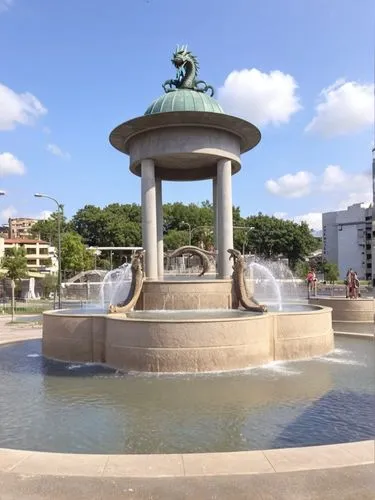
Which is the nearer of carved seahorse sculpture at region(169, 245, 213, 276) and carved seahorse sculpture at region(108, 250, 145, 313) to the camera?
carved seahorse sculpture at region(108, 250, 145, 313)

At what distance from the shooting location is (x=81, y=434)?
7008mm

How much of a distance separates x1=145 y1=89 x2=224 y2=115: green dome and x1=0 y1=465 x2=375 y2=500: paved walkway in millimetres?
14510

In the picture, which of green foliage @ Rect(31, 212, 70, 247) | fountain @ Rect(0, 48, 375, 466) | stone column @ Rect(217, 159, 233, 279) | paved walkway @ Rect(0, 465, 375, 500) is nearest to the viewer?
paved walkway @ Rect(0, 465, 375, 500)

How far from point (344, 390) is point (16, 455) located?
20.6 ft

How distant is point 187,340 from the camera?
11.1 meters

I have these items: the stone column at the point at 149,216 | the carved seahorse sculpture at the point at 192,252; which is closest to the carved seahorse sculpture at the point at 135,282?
the stone column at the point at 149,216

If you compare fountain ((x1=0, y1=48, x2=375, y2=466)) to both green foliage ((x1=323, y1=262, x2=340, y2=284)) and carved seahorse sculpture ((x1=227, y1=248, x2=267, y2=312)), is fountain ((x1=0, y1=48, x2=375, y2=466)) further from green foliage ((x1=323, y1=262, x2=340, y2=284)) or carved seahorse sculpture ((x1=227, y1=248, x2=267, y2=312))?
green foliage ((x1=323, y1=262, x2=340, y2=284))

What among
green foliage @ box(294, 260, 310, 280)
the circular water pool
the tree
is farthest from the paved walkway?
green foliage @ box(294, 260, 310, 280)

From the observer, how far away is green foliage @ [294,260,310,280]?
75.1 meters

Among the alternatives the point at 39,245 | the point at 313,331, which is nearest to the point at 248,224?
the point at 39,245

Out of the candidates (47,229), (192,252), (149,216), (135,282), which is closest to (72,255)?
(192,252)

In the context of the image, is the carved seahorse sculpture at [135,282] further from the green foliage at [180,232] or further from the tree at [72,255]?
the tree at [72,255]

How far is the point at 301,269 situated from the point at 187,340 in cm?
6990

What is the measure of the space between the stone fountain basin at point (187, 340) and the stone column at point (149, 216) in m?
3.93
